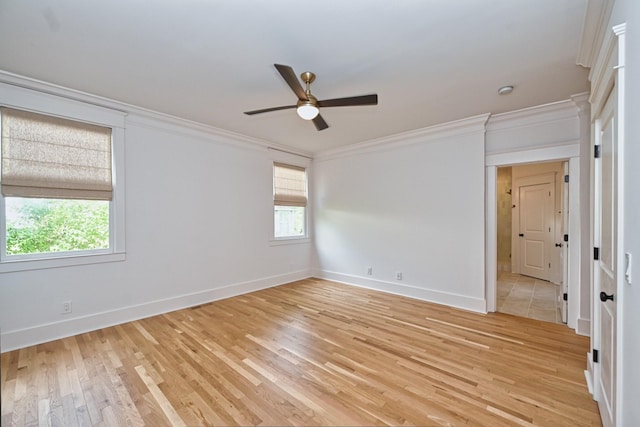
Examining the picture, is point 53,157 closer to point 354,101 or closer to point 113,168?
point 113,168

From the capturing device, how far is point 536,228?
5773mm

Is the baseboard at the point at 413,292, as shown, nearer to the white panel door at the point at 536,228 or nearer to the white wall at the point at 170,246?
the white wall at the point at 170,246

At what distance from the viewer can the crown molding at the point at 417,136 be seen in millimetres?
3855

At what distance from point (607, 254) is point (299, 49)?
2672 mm

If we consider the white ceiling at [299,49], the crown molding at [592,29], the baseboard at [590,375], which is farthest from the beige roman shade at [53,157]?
the baseboard at [590,375]

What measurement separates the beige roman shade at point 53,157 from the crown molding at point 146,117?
268 mm

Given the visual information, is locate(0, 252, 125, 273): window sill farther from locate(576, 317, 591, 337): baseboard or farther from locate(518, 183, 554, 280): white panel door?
locate(518, 183, 554, 280): white panel door

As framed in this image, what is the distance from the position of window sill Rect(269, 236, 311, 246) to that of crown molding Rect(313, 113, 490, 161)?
5.63 feet

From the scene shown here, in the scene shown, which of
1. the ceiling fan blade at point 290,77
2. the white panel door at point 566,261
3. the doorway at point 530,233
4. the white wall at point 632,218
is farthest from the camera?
the doorway at point 530,233

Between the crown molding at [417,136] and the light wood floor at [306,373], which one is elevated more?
the crown molding at [417,136]

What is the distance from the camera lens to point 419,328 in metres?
3.30

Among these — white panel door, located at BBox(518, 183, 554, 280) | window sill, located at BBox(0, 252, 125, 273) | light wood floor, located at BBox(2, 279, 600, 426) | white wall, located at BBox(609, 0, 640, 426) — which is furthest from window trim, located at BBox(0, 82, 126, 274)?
white panel door, located at BBox(518, 183, 554, 280)

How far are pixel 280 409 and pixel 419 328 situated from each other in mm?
1934

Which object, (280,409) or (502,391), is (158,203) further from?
(502,391)
